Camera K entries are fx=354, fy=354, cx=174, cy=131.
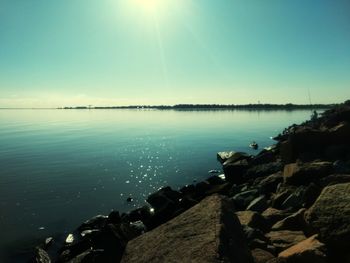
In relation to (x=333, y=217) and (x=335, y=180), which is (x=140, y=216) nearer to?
(x=335, y=180)

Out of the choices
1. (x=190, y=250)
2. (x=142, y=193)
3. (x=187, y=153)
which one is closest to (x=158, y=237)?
(x=190, y=250)

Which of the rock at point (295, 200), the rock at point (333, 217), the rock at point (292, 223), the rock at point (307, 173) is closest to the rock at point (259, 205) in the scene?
the rock at point (295, 200)

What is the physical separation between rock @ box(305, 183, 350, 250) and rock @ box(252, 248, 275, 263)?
1.31 metres

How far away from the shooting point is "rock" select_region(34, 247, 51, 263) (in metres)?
14.6

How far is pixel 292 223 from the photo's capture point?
1082cm

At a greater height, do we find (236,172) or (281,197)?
(281,197)

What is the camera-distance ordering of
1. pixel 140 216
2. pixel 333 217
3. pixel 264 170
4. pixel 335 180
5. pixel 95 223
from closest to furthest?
pixel 333 217 < pixel 335 180 < pixel 95 223 < pixel 140 216 < pixel 264 170

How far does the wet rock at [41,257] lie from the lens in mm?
14647

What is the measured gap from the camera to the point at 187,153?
44406 millimetres

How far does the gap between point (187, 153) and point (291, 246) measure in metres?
35.3

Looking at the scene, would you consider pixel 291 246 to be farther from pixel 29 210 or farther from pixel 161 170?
pixel 161 170

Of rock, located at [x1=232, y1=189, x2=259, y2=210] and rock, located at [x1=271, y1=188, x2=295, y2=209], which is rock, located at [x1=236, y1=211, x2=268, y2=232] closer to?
rock, located at [x1=271, y1=188, x2=295, y2=209]

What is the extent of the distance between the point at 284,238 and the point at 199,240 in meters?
A: 3.50

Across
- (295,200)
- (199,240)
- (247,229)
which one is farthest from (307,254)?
(295,200)
